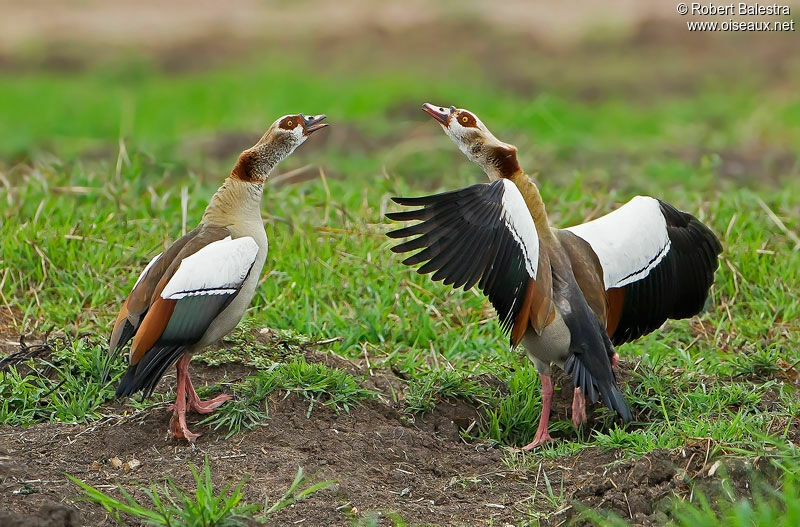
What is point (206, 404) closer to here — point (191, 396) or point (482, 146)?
point (191, 396)

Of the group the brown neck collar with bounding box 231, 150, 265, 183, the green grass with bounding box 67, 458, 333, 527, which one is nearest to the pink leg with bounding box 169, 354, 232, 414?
the green grass with bounding box 67, 458, 333, 527

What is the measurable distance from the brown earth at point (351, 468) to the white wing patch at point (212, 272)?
56 centimetres

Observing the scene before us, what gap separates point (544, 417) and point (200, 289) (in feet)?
5.33

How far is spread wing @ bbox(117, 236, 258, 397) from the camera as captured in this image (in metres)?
4.28

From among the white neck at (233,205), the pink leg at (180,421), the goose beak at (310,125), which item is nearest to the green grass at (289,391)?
the pink leg at (180,421)

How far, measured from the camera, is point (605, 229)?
199 inches

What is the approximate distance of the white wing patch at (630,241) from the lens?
495 cm

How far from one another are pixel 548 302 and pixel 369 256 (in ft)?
6.40

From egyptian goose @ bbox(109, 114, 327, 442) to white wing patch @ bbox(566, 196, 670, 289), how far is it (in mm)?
1538

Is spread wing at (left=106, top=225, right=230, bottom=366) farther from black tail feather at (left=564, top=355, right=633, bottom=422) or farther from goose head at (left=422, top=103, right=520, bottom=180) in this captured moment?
black tail feather at (left=564, top=355, right=633, bottom=422)

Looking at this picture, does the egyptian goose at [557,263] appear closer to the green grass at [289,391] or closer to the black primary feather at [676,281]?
the black primary feather at [676,281]

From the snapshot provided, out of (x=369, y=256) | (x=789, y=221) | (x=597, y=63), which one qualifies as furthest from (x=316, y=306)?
(x=597, y=63)

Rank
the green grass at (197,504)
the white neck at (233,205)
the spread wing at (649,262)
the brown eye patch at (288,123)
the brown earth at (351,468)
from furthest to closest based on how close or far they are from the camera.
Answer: the spread wing at (649,262)
the brown eye patch at (288,123)
the white neck at (233,205)
the brown earth at (351,468)
the green grass at (197,504)

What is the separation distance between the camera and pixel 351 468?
13.8 feet
